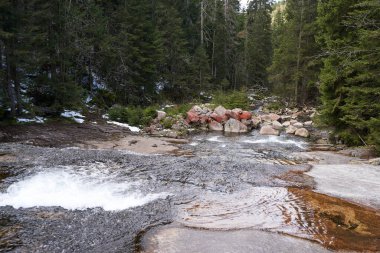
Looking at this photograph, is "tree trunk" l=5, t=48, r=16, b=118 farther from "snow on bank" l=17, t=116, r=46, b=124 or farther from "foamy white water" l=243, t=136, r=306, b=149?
"foamy white water" l=243, t=136, r=306, b=149

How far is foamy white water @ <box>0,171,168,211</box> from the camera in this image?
21.1 feet

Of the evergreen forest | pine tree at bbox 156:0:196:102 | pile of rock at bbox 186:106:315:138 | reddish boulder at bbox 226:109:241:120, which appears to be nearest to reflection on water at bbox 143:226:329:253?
the evergreen forest

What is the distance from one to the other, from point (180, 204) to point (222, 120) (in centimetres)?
1578

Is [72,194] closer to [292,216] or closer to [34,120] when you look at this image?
[292,216]

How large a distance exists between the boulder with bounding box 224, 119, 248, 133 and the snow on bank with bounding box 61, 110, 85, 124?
31.0 feet

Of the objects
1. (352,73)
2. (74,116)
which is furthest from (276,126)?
(74,116)

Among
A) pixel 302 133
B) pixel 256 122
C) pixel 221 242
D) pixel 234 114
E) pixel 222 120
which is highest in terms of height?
pixel 234 114

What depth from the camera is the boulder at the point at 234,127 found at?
68.3ft

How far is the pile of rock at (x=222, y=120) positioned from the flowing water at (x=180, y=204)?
10.3 m

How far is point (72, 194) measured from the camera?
695cm

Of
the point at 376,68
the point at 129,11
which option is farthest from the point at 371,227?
the point at 129,11

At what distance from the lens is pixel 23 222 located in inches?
217

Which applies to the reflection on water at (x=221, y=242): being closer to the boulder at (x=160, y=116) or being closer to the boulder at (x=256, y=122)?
the boulder at (x=160, y=116)

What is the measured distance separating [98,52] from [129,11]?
6186mm
